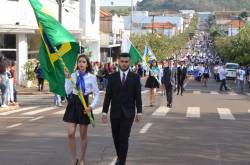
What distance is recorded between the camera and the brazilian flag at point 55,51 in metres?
11.2

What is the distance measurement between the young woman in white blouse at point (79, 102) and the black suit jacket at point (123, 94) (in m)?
0.31

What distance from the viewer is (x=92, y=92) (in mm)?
9992

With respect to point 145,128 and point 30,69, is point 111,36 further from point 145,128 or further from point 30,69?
point 145,128

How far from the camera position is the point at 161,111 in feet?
70.2

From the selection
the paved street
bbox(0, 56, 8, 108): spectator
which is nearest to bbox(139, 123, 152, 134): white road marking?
the paved street

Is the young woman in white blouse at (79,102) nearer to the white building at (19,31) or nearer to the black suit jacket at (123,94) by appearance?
the black suit jacket at (123,94)

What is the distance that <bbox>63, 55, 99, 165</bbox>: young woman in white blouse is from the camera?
32.0 feet

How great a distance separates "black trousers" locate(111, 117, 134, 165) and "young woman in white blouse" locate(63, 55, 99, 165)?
1.50 ft

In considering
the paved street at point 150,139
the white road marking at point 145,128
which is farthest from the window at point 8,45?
the white road marking at point 145,128

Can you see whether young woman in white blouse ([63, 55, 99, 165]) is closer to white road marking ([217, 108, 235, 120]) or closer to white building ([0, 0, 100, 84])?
white road marking ([217, 108, 235, 120])

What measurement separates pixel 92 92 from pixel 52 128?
6.14 metres

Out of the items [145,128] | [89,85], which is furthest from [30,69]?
[89,85]

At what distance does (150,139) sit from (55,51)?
3.67 metres

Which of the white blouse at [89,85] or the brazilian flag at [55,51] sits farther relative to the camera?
the brazilian flag at [55,51]
